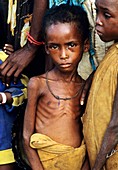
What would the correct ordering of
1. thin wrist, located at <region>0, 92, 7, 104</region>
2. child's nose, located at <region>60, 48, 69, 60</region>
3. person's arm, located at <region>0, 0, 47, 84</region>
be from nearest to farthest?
child's nose, located at <region>60, 48, 69, 60</region> < thin wrist, located at <region>0, 92, 7, 104</region> < person's arm, located at <region>0, 0, 47, 84</region>

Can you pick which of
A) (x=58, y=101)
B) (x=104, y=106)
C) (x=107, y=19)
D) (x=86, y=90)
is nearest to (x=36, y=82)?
(x=58, y=101)

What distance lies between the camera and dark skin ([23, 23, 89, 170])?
2389 millimetres

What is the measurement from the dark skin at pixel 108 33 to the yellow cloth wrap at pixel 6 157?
0.56 meters

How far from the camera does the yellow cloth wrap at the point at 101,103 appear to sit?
2.25m

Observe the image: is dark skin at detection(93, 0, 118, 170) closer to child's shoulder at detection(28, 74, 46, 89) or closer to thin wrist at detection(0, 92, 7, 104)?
child's shoulder at detection(28, 74, 46, 89)

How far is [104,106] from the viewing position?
2.28 m

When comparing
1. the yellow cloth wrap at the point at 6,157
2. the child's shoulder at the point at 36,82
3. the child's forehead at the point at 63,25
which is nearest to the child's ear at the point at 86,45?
the child's forehead at the point at 63,25

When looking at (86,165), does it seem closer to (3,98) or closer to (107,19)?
(3,98)

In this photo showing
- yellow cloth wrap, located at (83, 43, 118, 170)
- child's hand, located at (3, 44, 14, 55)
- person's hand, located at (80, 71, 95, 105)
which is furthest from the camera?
child's hand, located at (3, 44, 14, 55)

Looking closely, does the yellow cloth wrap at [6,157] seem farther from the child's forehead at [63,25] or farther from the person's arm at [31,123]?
the child's forehead at [63,25]

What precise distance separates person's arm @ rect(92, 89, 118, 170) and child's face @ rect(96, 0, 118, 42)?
0.86 ft

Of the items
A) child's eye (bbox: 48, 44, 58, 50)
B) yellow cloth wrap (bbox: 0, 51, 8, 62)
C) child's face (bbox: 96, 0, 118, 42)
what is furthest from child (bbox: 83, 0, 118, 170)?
yellow cloth wrap (bbox: 0, 51, 8, 62)

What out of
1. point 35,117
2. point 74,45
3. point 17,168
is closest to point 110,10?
point 74,45

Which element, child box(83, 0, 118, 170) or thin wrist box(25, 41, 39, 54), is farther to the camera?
thin wrist box(25, 41, 39, 54)
